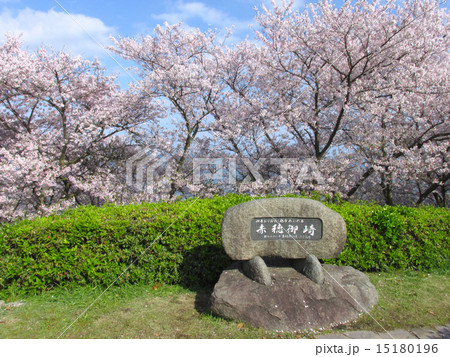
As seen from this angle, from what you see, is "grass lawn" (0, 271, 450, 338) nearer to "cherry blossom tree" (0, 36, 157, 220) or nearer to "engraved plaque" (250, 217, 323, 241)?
"engraved plaque" (250, 217, 323, 241)

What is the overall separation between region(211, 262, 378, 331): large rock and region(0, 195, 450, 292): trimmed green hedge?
105 cm

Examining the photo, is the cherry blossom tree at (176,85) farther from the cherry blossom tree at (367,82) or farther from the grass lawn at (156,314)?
the grass lawn at (156,314)

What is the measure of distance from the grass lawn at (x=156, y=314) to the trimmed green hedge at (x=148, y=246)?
26cm

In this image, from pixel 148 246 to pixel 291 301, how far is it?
A: 7.58ft

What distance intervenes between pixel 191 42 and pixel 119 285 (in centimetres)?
900

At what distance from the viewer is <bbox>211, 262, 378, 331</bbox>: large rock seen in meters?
3.89

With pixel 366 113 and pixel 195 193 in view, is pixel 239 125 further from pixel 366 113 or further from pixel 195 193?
pixel 366 113

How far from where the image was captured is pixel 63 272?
4902 mm

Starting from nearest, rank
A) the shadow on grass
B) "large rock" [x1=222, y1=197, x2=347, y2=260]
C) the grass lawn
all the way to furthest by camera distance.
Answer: the grass lawn < "large rock" [x1=222, y1=197, x2=347, y2=260] < the shadow on grass

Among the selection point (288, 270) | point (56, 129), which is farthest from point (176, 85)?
point (288, 270)

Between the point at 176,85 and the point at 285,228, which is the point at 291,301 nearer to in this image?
the point at 285,228

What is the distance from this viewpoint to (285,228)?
173 inches

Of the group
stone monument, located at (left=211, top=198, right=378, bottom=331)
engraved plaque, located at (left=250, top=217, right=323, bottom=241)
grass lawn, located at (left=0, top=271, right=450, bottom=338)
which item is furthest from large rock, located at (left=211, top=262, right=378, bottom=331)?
engraved plaque, located at (left=250, top=217, right=323, bottom=241)

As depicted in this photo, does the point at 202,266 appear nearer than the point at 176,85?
Yes
